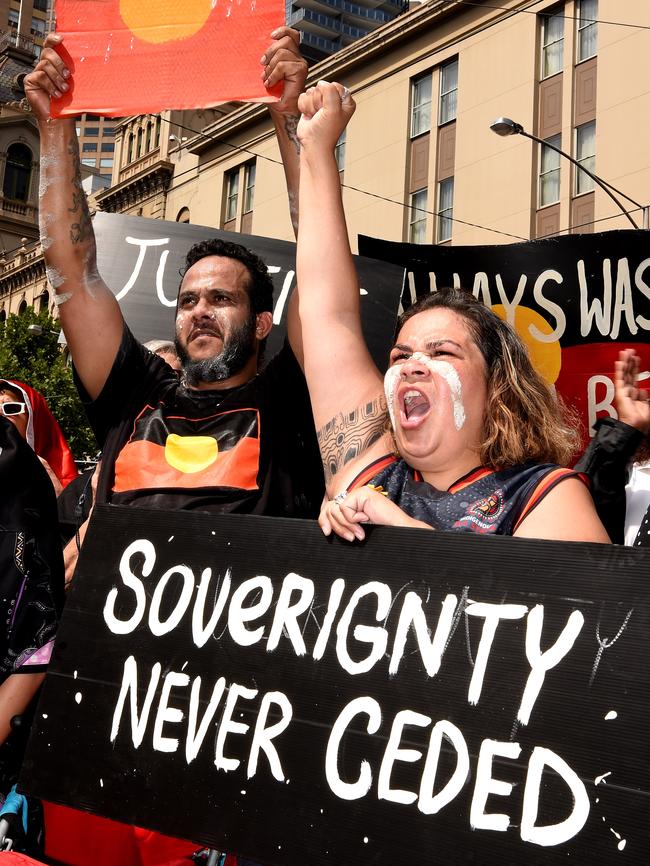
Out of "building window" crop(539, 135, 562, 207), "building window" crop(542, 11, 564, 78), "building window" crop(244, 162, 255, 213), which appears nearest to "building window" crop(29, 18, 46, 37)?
"building window" crop(244, 162, 255, 213)

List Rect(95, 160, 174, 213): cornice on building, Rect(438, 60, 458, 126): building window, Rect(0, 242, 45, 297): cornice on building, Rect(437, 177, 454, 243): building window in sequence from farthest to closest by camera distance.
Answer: Rect(0, 242, 45, 297): cornice on building < Rect(95, 160, 174, 213): cornice on building < Rect(438, 60, 458, 126): building window < Rect(437, 177, 454, 243): building window

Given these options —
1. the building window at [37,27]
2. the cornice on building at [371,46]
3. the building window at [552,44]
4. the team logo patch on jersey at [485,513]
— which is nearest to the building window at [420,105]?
the cornice on building at [371,46]

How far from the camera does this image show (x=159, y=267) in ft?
13.9

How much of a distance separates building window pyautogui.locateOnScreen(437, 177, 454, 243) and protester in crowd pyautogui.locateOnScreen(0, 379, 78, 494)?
19.5 m

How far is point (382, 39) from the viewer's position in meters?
25.4

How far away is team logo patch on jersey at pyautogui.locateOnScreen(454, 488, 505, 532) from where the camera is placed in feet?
5.85

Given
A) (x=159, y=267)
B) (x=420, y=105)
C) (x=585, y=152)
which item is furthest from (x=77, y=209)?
(x=420, y=105)

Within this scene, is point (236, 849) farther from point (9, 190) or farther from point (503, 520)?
point (9, 190)

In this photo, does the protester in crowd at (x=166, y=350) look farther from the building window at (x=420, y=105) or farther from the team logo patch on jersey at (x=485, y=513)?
the building window at (x=420, y=105)

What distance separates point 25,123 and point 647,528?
2412 inches

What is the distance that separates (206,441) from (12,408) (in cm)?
146

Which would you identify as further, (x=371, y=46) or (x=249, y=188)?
(x=249, y=188)

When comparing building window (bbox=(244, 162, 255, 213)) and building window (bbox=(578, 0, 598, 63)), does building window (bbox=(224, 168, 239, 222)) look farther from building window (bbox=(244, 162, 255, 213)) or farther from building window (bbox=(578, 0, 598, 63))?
building window (bbox=(578, 0, 598, 63))

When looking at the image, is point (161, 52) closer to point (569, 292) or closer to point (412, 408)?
point (412, 408)
